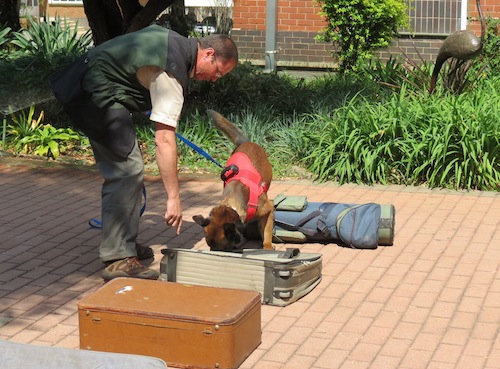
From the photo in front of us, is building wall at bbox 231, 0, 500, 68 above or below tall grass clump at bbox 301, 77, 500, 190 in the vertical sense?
above

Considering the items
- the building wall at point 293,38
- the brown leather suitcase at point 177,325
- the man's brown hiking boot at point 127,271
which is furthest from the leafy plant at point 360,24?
the brown leather suitcase at point 177,325

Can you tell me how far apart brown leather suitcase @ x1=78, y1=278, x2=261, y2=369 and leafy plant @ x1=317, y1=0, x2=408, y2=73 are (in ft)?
31.6

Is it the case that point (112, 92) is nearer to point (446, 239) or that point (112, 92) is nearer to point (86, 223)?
point (86, 223)

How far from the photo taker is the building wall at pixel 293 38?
1756 centimetres

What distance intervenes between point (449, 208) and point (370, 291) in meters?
2.41

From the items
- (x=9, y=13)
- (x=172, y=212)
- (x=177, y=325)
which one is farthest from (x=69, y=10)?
(x=177, y=325)

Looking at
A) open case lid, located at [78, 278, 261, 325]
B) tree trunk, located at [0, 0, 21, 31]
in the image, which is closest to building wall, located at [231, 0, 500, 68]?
tree trunk, located at [0, 0, 21, 31]

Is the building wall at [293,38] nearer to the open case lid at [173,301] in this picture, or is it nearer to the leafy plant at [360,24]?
the leafy plant at [360,24]

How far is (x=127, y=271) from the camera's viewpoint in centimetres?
637

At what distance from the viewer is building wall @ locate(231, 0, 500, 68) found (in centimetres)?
1756

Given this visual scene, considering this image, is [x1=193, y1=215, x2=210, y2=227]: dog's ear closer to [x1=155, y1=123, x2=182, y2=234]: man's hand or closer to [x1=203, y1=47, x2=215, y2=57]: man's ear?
[x1=155, y1=123, x2=182, y2=234]: man's hand

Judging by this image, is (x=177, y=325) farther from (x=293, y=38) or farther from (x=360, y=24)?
(x=293, y=38)

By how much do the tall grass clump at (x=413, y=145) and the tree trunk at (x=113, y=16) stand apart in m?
2.87

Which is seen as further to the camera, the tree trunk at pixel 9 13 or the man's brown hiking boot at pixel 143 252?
the tree trunk at pixel 9 13
